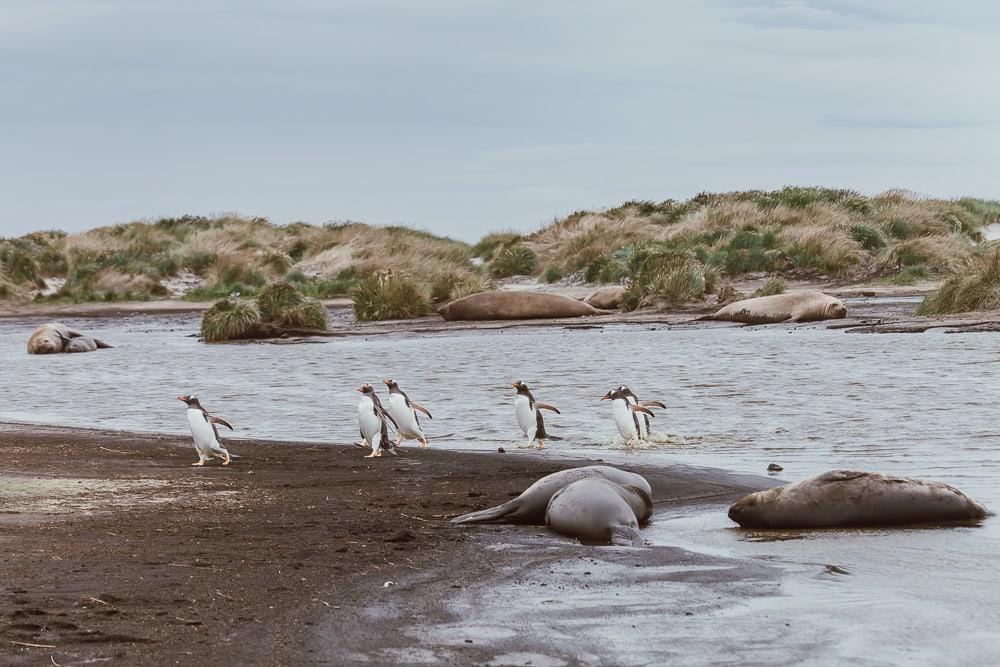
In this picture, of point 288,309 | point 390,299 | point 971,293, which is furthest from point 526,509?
point 390,299

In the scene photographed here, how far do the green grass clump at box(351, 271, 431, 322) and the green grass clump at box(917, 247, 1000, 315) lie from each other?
1120 centimetres

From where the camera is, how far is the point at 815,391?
543 inches

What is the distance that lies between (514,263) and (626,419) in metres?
29.1

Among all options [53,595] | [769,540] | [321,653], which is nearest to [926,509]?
[769,540]

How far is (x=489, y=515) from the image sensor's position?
712 cm

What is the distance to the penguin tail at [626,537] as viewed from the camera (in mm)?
6492

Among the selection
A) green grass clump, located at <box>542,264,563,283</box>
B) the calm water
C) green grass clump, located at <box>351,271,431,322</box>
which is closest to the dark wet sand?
the calm water

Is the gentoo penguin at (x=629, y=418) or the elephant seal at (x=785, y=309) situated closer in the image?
the gentoo penguin at (x=629, y=418)

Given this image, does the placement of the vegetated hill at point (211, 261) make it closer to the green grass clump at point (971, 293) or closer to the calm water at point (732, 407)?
the calm water at point (732, 407)

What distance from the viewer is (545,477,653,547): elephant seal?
6602 mm

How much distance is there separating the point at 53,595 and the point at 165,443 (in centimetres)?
585

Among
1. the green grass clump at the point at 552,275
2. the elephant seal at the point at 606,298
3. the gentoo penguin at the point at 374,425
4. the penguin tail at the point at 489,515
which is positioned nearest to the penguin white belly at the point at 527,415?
the gentoo penguin at the point at 374,425

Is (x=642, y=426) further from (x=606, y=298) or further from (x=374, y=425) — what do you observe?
(x=606, y=298)

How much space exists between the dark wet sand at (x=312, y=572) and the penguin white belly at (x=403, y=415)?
1629 mm
